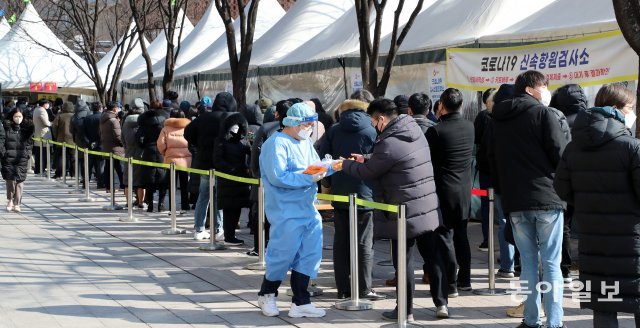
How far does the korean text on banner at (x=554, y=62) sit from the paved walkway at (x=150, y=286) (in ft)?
7.18

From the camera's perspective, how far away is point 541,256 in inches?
273

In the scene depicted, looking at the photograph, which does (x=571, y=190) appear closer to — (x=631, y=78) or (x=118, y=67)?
(x=631, y=78)

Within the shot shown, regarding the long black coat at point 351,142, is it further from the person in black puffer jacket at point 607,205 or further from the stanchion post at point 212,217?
the stanchion post at point 212,217

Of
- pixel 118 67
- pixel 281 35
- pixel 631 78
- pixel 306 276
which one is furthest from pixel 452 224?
pixel 118 67

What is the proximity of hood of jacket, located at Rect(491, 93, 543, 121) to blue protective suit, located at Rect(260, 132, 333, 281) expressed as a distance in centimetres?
151

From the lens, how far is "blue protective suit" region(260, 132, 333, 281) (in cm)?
769

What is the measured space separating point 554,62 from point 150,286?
5.95 m

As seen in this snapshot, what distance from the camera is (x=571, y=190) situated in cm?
619

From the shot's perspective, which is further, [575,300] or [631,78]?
[631,78]

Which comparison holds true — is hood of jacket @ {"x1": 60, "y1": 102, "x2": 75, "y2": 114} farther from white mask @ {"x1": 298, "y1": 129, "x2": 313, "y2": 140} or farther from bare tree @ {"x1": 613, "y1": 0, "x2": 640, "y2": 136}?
bare tree @ {"x1": 613, "y1": 0, "x2": 640, "y2": 136}

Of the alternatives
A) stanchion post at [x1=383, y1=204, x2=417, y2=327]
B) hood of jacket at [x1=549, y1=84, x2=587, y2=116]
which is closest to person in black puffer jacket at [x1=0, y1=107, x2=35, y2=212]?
hood of jacket at [x1=549, y1=84, x2=587, y2=116]

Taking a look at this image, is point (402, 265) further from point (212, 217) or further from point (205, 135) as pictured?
point (205, 135)

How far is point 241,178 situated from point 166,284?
2.04 meters

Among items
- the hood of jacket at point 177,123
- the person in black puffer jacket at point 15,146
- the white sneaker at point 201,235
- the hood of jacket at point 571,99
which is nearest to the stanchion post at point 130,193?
the hood of jacket at point 177,123
